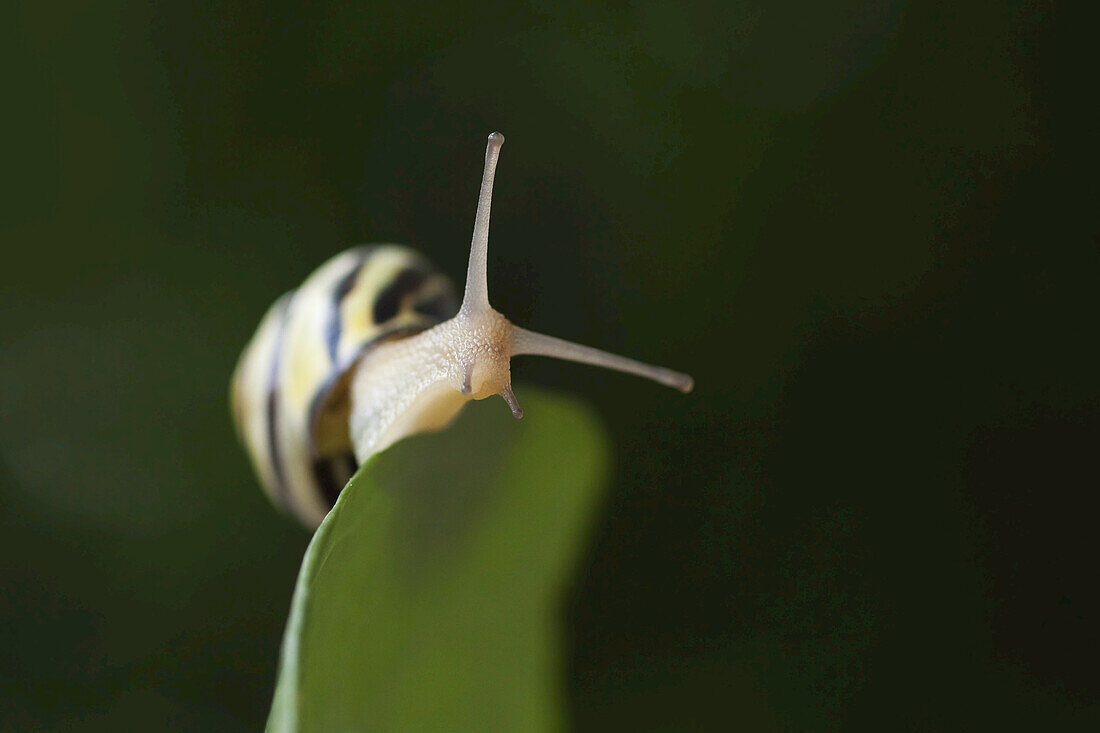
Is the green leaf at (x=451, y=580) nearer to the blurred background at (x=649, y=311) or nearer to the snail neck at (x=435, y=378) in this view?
the snail neck at (x=435, y=378)

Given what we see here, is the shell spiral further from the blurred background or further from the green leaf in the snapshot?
the blurred background

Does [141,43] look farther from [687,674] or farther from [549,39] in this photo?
[687,674]

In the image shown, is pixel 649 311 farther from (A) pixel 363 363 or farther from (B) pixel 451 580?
(B) pixel 451 580

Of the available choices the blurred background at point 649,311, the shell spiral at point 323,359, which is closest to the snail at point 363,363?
the shell spiral at point 323,359

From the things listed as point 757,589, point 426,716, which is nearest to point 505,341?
point 426,716

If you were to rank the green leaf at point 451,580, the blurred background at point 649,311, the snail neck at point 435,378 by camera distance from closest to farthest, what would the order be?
1. the green leaf at point 451,580
2. the snail neck at point 435,378
3. the blurred background at point 649,311

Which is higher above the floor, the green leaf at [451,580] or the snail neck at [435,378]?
the snail neck at [435,378]

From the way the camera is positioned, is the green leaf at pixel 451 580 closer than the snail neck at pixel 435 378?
Yes
